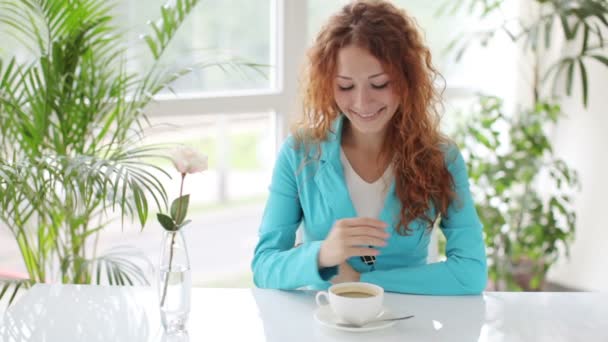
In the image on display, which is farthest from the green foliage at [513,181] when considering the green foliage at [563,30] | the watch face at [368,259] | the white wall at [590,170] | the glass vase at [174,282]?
the glass vase at [174,282]

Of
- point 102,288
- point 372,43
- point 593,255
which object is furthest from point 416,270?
point 593,255

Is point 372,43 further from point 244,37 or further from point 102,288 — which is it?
point 244,37

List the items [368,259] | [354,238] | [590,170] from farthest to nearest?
1. [590,170]
2. [368,259]
3. [354,238]

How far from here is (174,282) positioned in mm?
1365

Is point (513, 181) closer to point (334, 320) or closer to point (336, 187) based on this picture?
point (336, 187)

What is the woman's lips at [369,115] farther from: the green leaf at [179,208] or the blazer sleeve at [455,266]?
the green leaf at [179,208]

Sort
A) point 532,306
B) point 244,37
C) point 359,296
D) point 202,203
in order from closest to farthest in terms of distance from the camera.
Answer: point 359,296 < point 532,306 < point 244,37 < point 202,203

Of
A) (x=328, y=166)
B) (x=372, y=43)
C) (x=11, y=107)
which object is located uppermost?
(x=372, y=43)

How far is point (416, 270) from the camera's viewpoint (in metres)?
1.68

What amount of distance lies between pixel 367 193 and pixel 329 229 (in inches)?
5.3

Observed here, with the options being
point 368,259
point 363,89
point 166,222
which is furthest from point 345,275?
point 166,222

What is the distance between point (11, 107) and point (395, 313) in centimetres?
131

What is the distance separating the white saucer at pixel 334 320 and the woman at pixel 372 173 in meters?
0.16

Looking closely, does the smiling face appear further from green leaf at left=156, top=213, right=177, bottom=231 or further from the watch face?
green leaf at left=156, top=213, right=177, bottom=231
